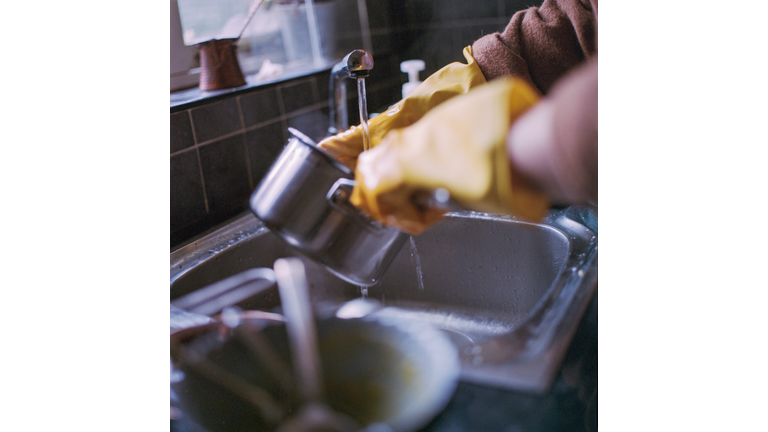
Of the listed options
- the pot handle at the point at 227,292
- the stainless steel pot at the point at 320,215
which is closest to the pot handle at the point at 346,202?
the stainless steel pot at the point at 320,215

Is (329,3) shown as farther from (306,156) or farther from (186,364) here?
(186,364)

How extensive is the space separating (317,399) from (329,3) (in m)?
1.39

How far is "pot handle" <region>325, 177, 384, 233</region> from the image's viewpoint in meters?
0.65

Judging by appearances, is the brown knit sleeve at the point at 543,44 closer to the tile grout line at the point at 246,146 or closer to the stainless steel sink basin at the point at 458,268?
the stainless steel sink basin at the point at 458,268

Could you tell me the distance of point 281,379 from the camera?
72 centimetres

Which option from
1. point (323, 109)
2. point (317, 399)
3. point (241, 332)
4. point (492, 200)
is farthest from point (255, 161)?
point (492, 200)

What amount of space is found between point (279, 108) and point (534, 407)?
1.01m

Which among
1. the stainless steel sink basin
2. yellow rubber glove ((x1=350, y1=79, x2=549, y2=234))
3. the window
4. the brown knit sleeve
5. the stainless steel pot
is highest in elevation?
the window

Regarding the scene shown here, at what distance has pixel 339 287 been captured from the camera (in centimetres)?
120

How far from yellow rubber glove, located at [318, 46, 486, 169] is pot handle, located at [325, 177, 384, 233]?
0.25 meters

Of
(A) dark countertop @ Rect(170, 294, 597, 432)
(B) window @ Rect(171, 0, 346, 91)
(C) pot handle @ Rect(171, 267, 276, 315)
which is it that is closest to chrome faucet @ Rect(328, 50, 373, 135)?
(B) window @ Rect(171, 0, 346, 91)

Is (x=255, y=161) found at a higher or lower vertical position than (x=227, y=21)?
lower

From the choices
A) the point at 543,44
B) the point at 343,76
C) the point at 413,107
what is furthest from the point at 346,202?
the point at 543,44

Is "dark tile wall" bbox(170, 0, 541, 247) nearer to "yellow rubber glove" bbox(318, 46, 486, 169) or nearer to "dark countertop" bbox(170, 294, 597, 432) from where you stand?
"yellow rubber glove" bbox(318, 46, 486, 169)
